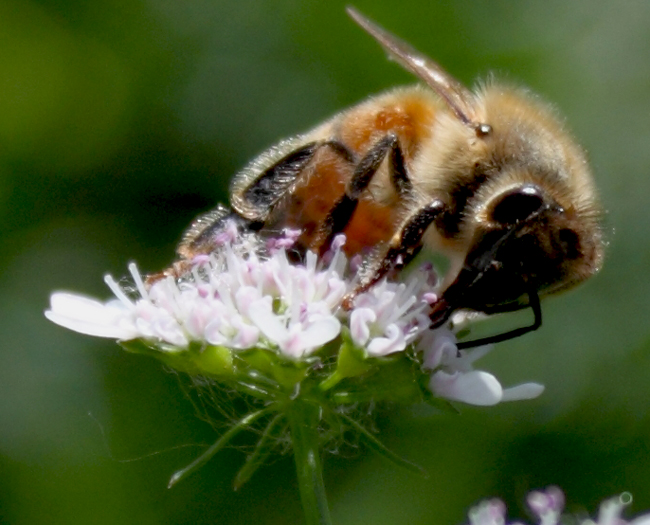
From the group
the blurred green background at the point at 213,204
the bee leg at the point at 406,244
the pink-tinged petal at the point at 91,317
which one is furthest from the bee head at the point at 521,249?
the blurred green background at the point at 213,204

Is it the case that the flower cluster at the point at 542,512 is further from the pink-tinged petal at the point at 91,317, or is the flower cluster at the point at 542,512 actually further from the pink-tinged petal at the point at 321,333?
the pink-tinged petal at the point at 91,317

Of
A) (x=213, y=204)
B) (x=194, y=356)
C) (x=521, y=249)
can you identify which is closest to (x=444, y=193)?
(x=521, y=249)

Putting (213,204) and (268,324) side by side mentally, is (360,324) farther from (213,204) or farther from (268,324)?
(213,204)

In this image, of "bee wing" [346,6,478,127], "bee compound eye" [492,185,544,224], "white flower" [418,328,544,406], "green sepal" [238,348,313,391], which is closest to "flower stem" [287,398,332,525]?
"green sepal" [238,348,313,391]

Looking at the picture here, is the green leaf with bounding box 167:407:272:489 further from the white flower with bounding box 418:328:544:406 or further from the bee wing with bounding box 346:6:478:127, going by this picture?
the bee wing with bounding box 346:6:478:127

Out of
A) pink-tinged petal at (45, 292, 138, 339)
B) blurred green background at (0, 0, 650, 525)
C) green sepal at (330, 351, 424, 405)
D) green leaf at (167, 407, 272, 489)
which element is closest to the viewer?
green leaf at (167, 407, 272, 489)

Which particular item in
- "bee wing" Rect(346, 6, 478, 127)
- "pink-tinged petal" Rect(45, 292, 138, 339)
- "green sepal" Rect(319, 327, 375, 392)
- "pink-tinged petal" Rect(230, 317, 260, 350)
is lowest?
"green sepal" Rect(319, 327, 375, 392)

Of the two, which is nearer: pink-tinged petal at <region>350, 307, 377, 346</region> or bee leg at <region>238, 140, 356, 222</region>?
pink-tinged petal at <region>350, 307, 377, 346</region>
